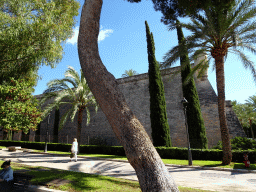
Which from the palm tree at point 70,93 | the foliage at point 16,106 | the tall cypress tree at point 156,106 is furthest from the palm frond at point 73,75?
the tall cypress tree at point 156,106

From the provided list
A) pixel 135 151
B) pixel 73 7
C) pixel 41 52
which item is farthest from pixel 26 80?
pixel 135 151

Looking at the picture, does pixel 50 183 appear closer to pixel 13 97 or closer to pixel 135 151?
pixel 135 151

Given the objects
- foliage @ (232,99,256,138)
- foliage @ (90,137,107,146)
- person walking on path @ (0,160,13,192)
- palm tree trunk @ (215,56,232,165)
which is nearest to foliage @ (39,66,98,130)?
foliage @ (90,137,107,146)

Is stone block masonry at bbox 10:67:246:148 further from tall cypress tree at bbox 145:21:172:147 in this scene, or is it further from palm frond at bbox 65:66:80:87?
palm frond at bbox 65:66:80:87

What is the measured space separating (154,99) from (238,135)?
7.42 m

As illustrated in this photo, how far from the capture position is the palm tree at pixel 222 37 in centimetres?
978

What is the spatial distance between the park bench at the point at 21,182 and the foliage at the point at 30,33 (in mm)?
7855

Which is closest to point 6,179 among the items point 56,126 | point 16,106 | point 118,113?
point 118,113

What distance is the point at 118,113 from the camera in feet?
12.1

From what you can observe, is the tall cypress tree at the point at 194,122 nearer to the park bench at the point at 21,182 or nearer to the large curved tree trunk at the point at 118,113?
the large curved tree trunk at the point at 118,113

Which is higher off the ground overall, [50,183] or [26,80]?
[26,80]

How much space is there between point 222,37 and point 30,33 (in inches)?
448

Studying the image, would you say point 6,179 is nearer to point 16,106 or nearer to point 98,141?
point 16,106

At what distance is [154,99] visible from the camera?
51.5 ft
